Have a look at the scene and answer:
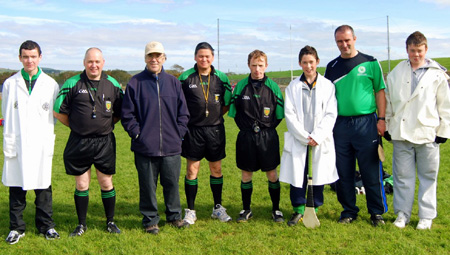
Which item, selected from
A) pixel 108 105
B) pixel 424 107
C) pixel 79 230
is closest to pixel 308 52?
pixel 424 107

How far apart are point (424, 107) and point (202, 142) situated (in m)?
2.69

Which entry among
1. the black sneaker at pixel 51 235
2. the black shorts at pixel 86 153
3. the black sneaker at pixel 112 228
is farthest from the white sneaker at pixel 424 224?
the black sneaker at pixel 51 235

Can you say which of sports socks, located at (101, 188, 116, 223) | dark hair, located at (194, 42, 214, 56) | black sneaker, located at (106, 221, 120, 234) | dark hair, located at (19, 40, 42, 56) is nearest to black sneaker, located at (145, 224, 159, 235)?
black sneaker, located at (106, 221, 120, 234)

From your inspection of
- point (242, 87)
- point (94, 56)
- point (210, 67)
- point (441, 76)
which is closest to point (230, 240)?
point (242, 87)

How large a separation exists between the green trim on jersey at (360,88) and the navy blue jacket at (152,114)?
201 cm

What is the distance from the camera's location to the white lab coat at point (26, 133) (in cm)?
436

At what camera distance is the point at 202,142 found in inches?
199

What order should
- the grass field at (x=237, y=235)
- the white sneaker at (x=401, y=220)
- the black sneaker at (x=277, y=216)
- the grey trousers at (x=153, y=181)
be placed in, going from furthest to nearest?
the black sneaker at (x=277, y=216), the white sneaker at (x=401, y=220), the grey trousers at (x=153, y=181), the grass field at (x=237, y=235)

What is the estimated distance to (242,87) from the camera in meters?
4.99

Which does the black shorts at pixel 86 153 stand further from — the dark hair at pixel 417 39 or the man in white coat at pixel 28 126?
the dark hair at pixel 417 39

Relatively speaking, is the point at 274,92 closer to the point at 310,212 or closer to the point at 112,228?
the point at 310,212

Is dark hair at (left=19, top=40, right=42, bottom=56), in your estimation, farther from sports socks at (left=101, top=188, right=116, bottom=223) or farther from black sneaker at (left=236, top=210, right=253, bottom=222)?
black sneaker at (left=236, top=210, right=253, bottom=222)

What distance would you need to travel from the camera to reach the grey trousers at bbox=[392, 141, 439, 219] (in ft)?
15.2

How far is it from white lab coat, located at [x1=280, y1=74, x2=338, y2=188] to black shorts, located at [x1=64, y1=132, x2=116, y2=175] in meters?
2.16
